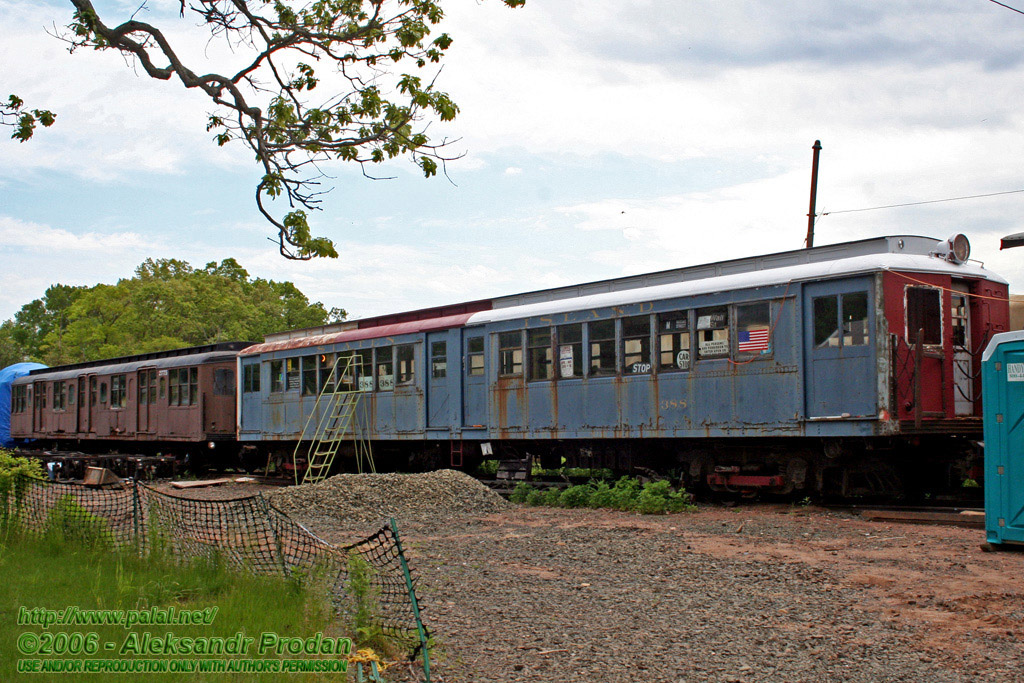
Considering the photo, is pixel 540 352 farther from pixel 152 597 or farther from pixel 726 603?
pixel 152 597

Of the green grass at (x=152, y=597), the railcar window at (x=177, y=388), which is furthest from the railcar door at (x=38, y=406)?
the green grass at (x=152, y=597)

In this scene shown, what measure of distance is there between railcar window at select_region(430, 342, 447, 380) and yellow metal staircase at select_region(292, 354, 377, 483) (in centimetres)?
234

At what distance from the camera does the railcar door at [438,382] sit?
1759 cm

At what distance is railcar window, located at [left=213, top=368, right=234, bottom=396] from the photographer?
24125 mm

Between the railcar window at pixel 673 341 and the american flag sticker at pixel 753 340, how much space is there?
0.88 metres

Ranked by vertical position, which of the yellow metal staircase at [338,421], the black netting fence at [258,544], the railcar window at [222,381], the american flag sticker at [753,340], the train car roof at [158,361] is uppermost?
the train car roof at [158,361]

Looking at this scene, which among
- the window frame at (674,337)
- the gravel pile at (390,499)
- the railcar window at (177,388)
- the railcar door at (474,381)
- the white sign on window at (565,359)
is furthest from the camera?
the railcar window at (177,388)

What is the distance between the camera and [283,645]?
17.3 feet

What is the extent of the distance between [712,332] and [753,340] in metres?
0.66

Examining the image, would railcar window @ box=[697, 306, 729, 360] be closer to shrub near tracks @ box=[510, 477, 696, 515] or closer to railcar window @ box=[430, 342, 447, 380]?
shrub near tracks @ box=[510, 477, 696, 515]

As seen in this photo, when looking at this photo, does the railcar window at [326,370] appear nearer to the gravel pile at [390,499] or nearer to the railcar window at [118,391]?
the gravel pile at [390,499]

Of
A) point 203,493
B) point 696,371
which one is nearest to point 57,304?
point 203,493

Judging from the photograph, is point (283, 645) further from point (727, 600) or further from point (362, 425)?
point (362, 425)

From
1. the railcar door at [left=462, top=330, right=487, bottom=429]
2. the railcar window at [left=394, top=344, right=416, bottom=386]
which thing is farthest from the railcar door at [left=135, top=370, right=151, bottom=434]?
the railcar door at [left=462, top=330, right=487, bottom=429]
